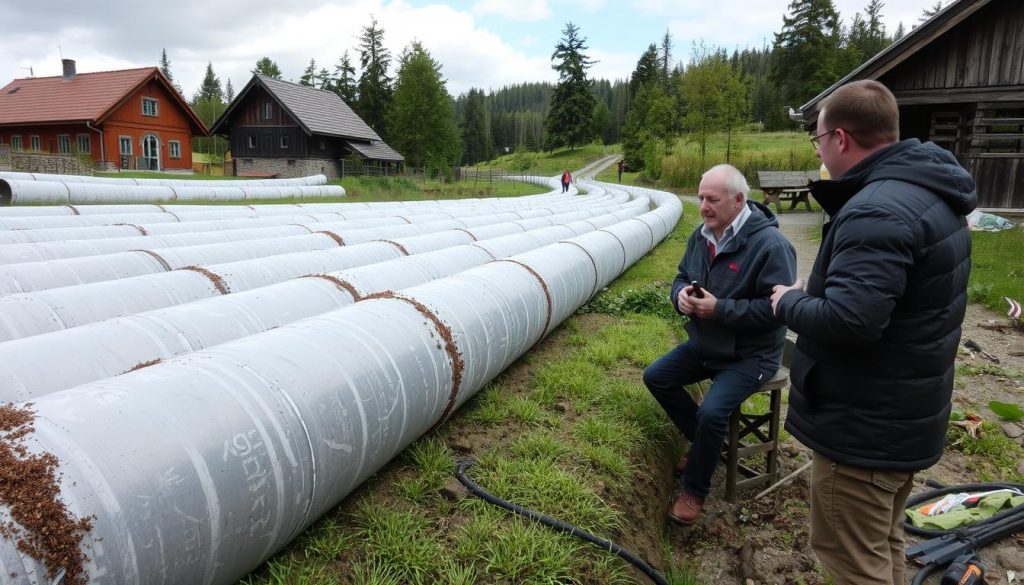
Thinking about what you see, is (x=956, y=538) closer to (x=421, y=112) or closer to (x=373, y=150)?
(x=373, y=150)

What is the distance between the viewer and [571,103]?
77375 millimetres

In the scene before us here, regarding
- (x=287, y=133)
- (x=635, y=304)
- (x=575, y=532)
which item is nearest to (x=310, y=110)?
(x=287, y=133)

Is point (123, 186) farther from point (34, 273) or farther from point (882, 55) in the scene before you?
point (882, 55)

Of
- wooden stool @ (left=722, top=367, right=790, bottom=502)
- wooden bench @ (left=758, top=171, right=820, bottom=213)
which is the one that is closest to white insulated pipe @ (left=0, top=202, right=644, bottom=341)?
wooden stool @ (left=722, top=367, right=790, bottom=502)

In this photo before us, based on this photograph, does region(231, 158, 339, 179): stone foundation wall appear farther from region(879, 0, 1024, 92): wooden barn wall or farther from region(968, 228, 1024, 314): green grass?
region(968, 228, 1024, 314): green grass

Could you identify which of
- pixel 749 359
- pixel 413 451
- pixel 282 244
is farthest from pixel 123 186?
pixel 749 359

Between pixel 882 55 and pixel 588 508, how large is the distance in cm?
1405

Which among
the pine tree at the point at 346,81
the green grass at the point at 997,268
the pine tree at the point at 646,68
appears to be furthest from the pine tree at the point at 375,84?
the green grass at the point at 997,268

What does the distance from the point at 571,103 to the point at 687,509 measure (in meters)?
78.5

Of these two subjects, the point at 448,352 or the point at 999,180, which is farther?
the point at 999,180

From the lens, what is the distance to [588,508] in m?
3.21

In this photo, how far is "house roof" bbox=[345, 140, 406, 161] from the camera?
133ft

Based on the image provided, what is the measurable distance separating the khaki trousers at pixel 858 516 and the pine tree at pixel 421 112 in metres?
52.3

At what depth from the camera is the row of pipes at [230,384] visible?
75.1 inches
